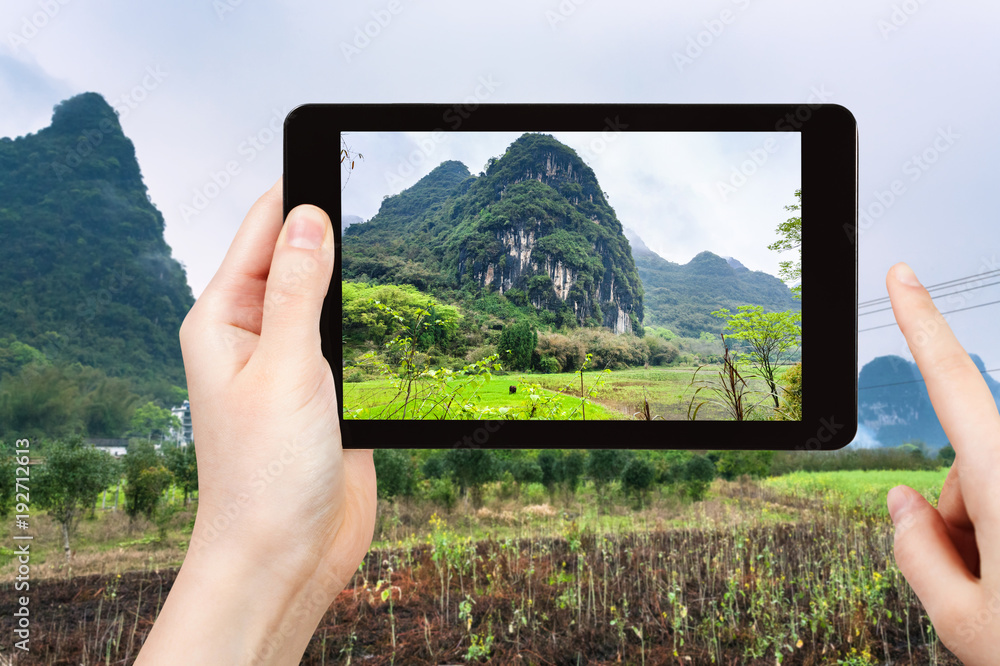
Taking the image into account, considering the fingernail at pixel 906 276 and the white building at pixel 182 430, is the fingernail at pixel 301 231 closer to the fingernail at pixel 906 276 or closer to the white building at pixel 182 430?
the fingernail at pixel 906 276

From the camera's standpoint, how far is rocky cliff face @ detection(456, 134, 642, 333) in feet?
3.46

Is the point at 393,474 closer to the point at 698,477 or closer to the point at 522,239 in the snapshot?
the point at 698,477

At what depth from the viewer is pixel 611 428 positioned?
0.86 m

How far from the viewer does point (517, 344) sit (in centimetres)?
105

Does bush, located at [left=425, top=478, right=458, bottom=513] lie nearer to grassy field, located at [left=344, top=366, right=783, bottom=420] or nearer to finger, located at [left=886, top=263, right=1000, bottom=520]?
grassy field, located at [left=344, top=366, right=783, bottom=420]

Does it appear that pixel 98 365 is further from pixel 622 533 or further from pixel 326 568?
pixel 326 568

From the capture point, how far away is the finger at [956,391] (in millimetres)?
588

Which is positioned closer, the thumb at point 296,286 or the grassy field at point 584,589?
the thumb at point 296,286

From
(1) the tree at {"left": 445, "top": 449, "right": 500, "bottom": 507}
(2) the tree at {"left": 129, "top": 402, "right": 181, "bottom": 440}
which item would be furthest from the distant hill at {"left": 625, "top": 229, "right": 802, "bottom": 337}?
(2) the tree at {"left": 129, "top": 402, "right": 181, "bottom": 440}

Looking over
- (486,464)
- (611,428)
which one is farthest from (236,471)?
(486,464)

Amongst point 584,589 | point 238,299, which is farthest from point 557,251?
point 584,589

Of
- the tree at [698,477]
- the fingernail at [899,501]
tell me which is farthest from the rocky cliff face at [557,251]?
the tree at [698,477]

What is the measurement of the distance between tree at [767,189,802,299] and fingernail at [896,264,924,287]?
15 centimetres

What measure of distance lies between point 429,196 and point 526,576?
2.65m
